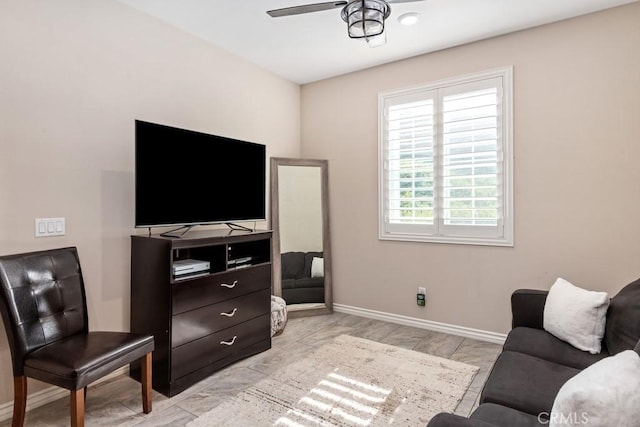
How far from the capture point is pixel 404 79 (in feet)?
12.1

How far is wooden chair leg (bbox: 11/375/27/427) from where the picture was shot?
1903mm

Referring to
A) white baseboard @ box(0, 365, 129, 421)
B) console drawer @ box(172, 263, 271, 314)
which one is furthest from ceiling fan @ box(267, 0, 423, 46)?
white baseboard @ box(0, 365, 129, 421)

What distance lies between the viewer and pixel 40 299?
2.02m

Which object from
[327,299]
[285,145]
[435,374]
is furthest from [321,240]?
[435,374]

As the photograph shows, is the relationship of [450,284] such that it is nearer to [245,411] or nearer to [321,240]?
[321,240]

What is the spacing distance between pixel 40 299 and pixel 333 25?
112 inches

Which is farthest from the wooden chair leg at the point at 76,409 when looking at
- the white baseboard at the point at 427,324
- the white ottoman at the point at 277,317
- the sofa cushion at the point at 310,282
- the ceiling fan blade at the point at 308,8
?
the white baseboard at the point at 427,324

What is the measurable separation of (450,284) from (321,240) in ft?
4.91

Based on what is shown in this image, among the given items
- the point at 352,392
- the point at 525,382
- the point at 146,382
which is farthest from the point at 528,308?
the point at 146,382

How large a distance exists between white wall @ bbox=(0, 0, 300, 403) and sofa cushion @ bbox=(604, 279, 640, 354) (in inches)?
124

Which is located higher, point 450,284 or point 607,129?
point 607,129

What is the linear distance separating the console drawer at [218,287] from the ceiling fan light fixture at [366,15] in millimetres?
1938

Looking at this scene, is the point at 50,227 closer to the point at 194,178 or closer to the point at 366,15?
the point at 194,178

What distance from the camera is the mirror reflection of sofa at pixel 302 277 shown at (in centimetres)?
405
